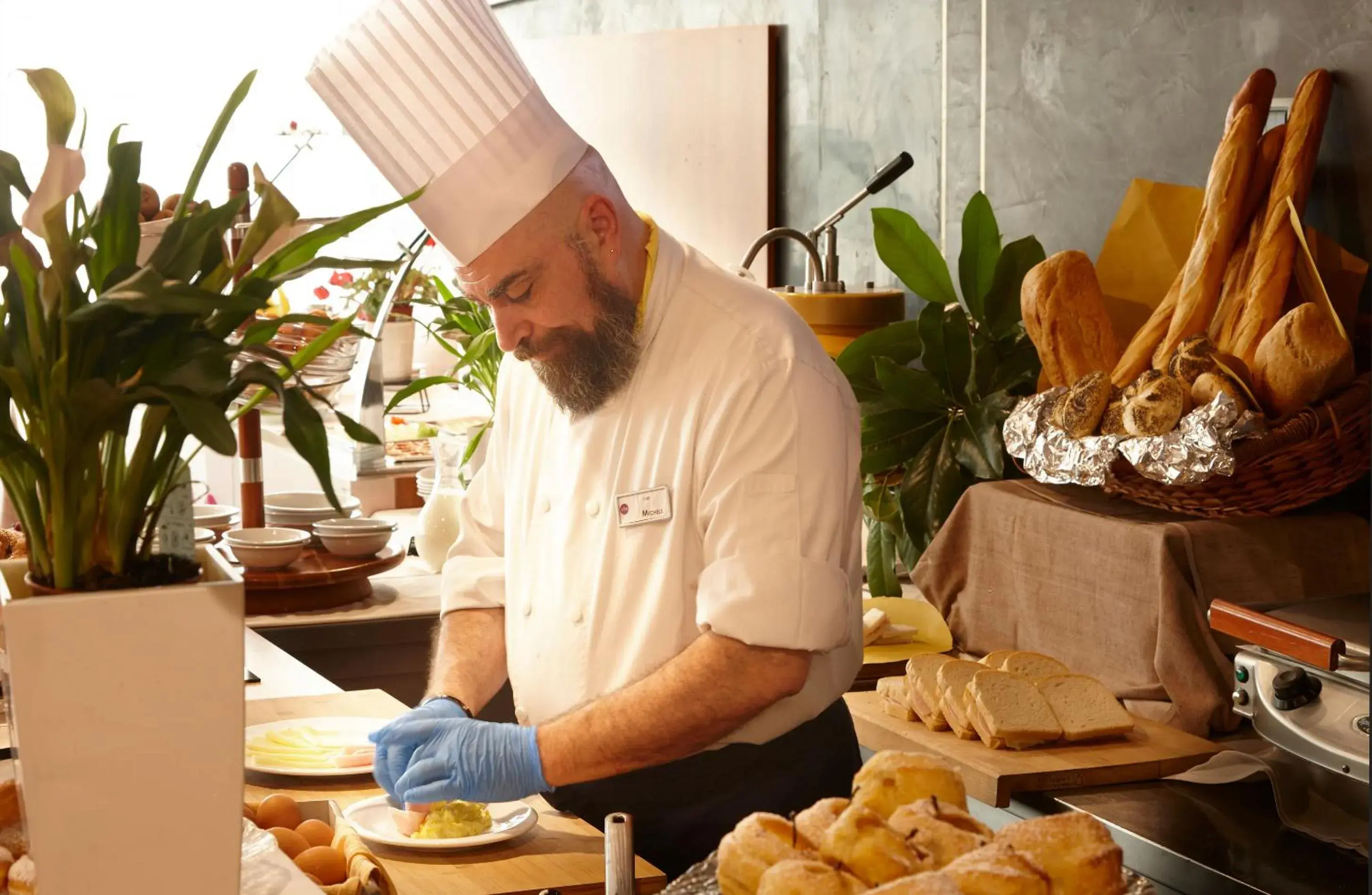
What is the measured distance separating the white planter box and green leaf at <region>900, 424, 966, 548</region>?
1.73m

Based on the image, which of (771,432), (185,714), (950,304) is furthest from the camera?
(950,304)

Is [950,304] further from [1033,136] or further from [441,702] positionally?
[441,702]

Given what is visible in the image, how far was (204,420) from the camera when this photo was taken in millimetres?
773

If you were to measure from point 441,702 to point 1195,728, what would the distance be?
954 millimetres

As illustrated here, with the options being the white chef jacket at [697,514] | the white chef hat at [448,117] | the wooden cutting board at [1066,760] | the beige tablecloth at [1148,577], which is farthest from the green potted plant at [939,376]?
the white chef hat at [448,117]

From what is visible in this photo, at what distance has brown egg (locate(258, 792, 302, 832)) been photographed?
120 centimetres

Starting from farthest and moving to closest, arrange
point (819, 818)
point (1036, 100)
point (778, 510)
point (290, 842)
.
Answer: point (1036, 100), point (778, 510), point (290, 842), point (819, 818)

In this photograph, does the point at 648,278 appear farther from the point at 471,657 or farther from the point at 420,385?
the point at 420,385

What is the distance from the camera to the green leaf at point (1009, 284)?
8.13ft

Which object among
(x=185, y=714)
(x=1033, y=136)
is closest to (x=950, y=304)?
(x=1033, y=136)

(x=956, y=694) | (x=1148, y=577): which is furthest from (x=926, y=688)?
(x=1148, y=577)

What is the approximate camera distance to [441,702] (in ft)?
5.46

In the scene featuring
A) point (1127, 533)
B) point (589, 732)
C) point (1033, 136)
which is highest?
point (1033, 136)

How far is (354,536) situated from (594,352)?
2.76 feet
